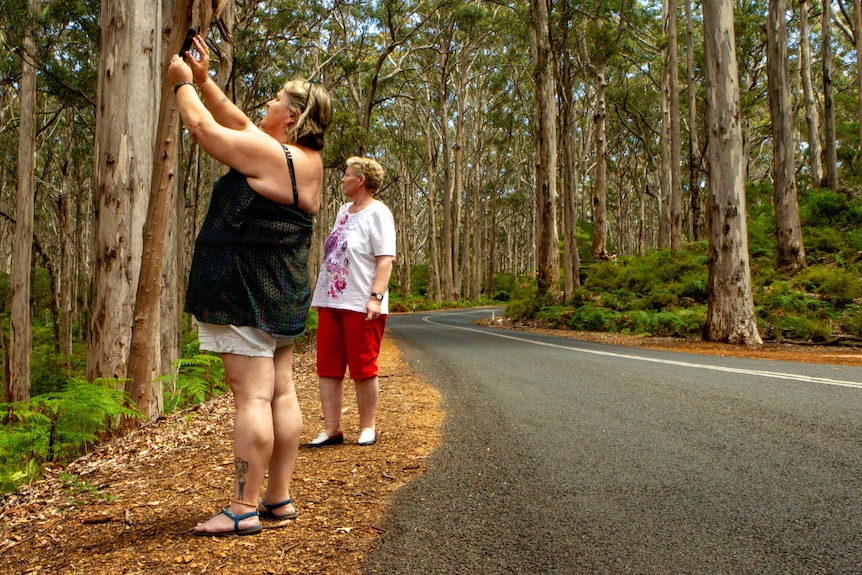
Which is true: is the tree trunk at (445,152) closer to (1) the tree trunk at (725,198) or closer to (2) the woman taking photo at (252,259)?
(1) the tree trunk at (725,198)

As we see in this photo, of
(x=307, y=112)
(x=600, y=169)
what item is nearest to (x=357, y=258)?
(x=307, y=112)

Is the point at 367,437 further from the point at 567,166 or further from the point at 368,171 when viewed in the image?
the point at 567,166

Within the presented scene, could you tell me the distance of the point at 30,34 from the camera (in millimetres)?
15953

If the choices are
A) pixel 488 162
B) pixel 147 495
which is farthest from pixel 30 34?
pixel 488 162

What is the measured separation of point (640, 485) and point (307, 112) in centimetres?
233

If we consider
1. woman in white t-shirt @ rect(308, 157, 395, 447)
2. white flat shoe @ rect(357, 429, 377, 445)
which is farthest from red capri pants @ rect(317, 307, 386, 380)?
white flat shoe @ rect(357, 429, 377, 445)

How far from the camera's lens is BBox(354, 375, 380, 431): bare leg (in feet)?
14.1

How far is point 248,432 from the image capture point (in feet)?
8.80

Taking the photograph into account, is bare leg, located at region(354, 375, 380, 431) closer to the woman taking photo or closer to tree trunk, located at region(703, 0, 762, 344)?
the woman taking photo

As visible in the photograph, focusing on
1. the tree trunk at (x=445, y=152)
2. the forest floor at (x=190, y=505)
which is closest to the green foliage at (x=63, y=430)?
the forest floor at (x=190, y=505)

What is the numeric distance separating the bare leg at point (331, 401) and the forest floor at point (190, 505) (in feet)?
0.48

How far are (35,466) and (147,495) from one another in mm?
1832

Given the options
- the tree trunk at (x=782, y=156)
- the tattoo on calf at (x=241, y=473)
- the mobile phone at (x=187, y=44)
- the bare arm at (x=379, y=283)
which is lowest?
the tattoo on calf at (x=241, y=473)

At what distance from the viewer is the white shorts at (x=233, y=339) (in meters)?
2.65
